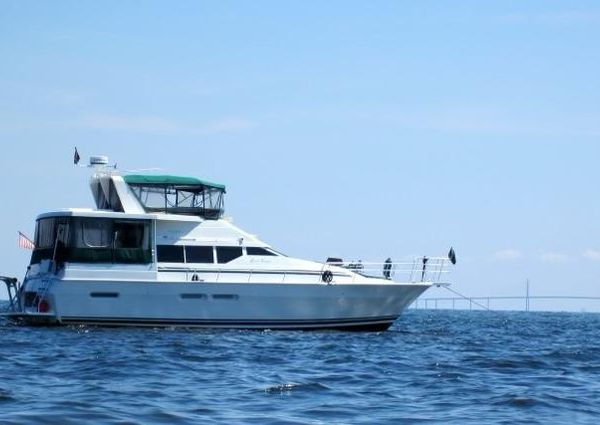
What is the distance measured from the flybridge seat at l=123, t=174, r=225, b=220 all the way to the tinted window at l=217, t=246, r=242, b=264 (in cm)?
137

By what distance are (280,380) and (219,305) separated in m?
14.0

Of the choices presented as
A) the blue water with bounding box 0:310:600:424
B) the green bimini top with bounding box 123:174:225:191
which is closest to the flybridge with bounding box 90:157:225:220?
the green bimini top with bounding box 123:174:225:191

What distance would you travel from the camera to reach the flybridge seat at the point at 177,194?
113 ft

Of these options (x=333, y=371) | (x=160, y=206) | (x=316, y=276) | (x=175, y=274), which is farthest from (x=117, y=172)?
(x=333, y=371)

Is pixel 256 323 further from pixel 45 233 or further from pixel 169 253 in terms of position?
pixel 45 233

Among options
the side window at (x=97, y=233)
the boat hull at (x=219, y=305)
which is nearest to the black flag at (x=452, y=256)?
the boat hull at (x=219, y=305)

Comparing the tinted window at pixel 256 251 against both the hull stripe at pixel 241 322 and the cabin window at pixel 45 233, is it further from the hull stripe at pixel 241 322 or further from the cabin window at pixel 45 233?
the cabin window at pixel 45 233

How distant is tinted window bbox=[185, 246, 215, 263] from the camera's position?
3381 cm

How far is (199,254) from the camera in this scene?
33.9 m

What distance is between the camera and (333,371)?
21.9 m

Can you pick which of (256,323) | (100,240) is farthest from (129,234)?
(256,323)

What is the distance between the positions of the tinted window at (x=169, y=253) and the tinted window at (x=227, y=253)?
1.18 meters

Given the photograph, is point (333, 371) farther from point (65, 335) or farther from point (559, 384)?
point (65, 335)

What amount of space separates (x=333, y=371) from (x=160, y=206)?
14.1 m
